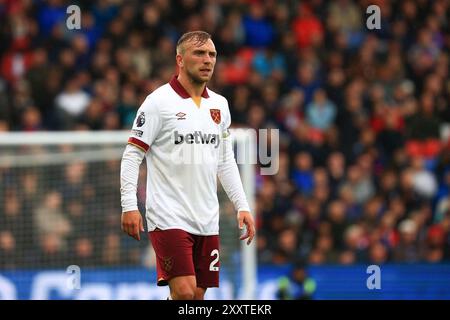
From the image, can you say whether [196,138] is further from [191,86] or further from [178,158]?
[191,86]

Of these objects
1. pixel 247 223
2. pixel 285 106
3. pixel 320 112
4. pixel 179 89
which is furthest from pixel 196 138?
pixel 320 112

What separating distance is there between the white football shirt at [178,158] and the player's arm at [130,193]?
7 centimetres

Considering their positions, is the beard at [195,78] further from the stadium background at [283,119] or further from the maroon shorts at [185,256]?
the stadium background at [283,119]

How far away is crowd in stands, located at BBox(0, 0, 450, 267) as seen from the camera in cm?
1349

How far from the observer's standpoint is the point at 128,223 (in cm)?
756

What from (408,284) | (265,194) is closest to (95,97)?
(265,194)

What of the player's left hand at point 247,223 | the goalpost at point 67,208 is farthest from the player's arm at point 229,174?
the goalpost at point 67,208

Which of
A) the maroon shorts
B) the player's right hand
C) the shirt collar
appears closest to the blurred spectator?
the shirt collar

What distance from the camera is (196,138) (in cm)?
791

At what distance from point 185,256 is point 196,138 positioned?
32.6 inches

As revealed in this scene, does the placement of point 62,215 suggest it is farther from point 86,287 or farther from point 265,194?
point 265,194

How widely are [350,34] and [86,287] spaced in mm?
7669

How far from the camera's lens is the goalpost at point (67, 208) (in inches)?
523

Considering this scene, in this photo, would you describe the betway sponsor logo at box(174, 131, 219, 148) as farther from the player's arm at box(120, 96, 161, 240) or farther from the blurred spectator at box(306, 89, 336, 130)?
the blurred spectator at box(306, 89, 336, 130)
